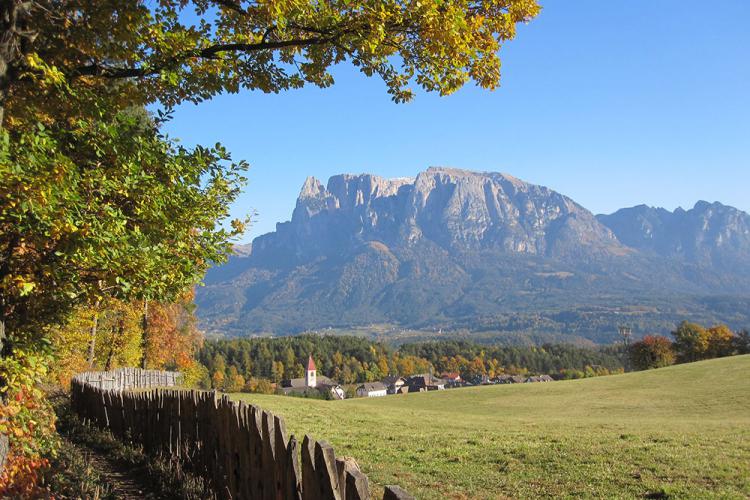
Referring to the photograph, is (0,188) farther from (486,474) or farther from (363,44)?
(486,474)

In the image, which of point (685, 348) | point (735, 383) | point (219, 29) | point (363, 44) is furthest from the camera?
point (685, 348)

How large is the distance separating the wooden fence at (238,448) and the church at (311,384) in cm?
12440

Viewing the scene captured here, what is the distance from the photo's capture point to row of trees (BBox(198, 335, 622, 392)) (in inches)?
5443

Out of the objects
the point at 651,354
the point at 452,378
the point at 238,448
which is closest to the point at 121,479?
the point at 238,448

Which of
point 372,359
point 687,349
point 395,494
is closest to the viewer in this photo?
point 395,494

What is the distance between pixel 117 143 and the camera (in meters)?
6.52

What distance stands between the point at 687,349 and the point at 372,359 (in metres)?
104

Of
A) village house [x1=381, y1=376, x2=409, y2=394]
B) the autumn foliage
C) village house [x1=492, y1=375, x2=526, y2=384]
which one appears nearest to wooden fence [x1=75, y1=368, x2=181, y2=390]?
the autumn foliage

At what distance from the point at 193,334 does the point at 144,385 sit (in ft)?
38.2

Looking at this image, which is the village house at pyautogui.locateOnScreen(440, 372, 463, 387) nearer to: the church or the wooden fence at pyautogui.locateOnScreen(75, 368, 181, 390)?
the church

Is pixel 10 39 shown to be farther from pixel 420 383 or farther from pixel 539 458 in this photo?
pixel 420 383

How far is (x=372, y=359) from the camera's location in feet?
570

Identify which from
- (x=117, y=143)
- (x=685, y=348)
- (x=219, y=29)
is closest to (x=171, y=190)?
(x=117, y=143)

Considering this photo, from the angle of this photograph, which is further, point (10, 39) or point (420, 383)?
point (420, 383)
